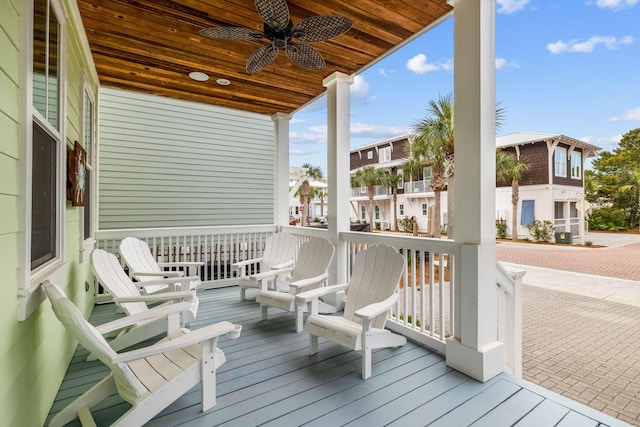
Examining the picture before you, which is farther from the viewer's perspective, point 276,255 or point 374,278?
point 276,255

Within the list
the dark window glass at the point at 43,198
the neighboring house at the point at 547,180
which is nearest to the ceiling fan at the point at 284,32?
the dark window glass at the point at 43,198

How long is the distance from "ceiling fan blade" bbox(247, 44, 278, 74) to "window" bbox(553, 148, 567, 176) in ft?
52.3

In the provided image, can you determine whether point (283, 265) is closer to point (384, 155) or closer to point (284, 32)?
point (284, 32)

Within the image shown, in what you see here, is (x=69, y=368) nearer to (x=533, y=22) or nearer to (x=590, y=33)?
(x=590, y=33)

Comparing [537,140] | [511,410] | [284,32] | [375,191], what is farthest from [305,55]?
[375,191]

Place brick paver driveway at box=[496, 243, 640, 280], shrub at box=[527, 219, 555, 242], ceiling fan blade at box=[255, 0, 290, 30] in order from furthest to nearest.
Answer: shrub at box=[527, 219, 555, 242], brick paver driveway at box=[496, 243, 640, 280], ceiling fan blade at box=[255, 0, 290, 30]

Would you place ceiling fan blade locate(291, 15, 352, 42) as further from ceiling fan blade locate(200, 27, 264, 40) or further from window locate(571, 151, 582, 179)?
window locate(571, 151, 582, 179)

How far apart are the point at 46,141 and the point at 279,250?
3103mm

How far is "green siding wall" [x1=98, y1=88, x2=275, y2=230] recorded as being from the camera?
5.70 metres

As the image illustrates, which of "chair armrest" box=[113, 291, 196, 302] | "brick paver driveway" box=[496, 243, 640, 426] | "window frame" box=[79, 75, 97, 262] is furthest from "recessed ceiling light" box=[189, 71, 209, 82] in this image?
"brick paver driveway" box=[496, 243, 640, 426]

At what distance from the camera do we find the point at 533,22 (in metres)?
7.52

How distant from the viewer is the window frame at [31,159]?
1455mm

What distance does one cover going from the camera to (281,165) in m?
5.70

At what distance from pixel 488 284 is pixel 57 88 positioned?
371 centimetres
